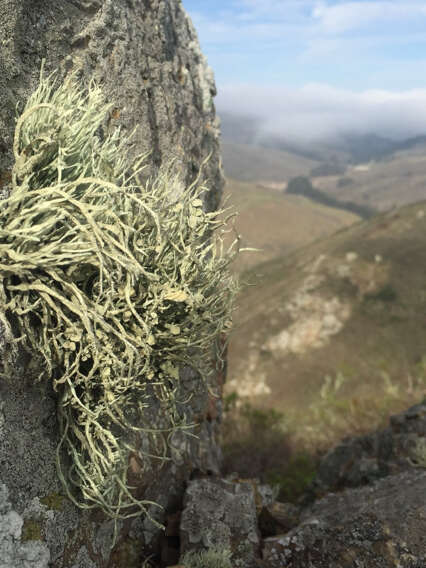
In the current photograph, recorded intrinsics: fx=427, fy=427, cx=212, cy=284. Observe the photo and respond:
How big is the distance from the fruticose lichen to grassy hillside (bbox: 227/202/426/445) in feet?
60.3

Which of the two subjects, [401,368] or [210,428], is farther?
[401,368]

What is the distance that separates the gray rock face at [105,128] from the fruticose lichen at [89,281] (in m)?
0.17

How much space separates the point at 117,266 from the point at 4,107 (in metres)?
1.44

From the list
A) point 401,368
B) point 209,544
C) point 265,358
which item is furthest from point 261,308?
point 209,544

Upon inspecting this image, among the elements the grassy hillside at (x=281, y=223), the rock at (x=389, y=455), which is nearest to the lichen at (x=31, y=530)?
the rock at (x=389, y=455)

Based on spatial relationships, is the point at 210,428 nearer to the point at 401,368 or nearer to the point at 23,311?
the point at 23,311

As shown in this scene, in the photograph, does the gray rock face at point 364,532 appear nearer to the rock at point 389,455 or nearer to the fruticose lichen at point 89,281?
the rock at point 389,455

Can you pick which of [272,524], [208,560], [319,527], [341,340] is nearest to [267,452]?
[272,524]

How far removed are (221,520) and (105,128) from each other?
3722 millimetres

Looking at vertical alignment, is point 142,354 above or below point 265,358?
above

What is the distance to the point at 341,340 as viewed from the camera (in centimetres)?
2945

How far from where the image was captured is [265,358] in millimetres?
29750

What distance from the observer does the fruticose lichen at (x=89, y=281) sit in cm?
235

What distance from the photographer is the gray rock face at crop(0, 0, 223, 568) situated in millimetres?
→ 2656
